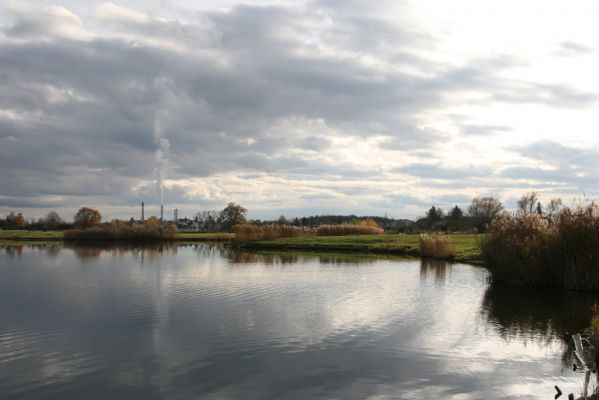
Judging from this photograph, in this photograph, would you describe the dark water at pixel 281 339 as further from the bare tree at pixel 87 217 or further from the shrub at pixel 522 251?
the bare tree at pixel 87 217

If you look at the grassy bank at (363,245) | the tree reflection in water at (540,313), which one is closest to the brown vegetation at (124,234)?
the grassy bank at (363,245)

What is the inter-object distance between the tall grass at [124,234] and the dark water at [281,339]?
53.6 m

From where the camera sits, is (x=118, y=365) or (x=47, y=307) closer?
(x=118, y=365)

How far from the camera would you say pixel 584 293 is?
25406mm

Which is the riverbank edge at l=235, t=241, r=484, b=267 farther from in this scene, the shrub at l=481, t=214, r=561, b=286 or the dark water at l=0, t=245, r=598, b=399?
the dark water at l=0, t=245, r=598, b=399

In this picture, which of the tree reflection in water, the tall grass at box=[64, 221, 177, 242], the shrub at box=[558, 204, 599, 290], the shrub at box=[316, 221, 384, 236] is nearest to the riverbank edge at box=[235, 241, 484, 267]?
the shrub at box=[316, 221, 384, 236]

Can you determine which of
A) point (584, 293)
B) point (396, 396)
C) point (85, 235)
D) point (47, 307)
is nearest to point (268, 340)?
point (396, 396)

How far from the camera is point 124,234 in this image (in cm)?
8275

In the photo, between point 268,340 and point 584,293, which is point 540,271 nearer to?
point 584,293

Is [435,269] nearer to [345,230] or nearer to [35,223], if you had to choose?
[345,230]

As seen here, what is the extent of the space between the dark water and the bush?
649 inches

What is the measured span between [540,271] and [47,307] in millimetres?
22942

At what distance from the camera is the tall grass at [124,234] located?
271 ft

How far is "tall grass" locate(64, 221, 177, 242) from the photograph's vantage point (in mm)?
82688
